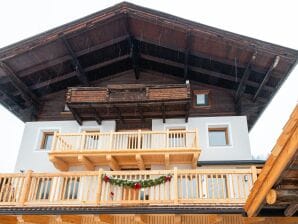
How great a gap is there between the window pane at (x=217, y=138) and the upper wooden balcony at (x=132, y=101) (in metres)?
1.49

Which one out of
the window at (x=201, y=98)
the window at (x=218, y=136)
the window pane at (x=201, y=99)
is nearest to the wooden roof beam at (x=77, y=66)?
the window at (x=201, y=98)

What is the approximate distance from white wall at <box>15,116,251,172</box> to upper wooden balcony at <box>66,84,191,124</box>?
0.48 m

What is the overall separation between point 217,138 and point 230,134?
0.64m

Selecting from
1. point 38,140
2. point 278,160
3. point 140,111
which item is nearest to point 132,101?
point 140,111

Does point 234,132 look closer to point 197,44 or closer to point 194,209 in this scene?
point 197,44

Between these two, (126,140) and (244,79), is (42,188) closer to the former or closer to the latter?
(126,140)

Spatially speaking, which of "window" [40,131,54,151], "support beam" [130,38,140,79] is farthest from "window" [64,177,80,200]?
"support beam" [130,38,140,79]

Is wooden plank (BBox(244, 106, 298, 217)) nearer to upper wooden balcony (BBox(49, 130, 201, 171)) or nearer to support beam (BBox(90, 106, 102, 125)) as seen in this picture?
upper wooden balcony (BBox(49, 130, 201, 171))

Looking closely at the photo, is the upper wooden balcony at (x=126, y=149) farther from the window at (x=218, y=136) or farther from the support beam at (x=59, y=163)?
the window at (x=218, y=136)

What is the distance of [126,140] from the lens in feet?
44.9

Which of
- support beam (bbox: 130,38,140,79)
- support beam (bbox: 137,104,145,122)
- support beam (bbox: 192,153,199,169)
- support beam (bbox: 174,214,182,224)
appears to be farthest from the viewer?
support beam (bbox: 130,38,140,79)

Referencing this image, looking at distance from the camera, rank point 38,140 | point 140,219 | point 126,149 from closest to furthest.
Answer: point 140,219 < point 126,149 < point 38,140

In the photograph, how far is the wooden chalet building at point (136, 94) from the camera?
504 inches

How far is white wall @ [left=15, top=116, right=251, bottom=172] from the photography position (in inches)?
532
